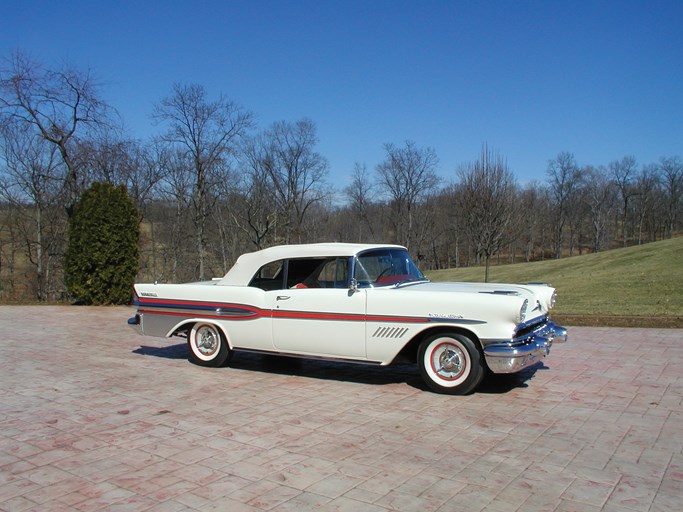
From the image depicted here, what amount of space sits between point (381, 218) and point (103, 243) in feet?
160

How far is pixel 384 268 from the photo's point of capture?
7.16 m

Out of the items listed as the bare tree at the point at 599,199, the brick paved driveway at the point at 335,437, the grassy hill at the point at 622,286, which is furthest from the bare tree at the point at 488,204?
the bare tree at the point at 599,199

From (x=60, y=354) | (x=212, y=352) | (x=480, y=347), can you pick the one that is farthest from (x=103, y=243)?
(x=480, y=347)

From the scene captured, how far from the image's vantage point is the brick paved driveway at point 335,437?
3623 millimetres

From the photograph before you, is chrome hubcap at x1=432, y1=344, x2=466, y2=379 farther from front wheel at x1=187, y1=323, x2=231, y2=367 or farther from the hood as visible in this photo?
front wheel at x1=187, y1=323, x2=231, y2=367

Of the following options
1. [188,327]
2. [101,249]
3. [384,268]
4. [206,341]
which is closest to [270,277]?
[206,341]

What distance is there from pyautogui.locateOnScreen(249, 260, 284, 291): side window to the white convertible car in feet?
0.05

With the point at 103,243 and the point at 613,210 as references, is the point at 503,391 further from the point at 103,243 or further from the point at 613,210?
the point at 613,210

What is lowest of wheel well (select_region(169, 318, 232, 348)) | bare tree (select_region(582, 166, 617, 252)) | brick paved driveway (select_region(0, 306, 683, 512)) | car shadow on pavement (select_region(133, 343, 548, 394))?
brick paved driveway (select_region(0, 306, 683, 512))

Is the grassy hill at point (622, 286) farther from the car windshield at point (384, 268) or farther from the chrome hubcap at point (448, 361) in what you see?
the chrome hubcap at point (448, 361)

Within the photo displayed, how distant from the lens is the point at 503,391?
6.30m

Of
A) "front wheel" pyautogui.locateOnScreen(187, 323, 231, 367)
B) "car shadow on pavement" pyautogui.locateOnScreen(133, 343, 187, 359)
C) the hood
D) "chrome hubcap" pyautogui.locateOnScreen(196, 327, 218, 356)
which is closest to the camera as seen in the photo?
the hood

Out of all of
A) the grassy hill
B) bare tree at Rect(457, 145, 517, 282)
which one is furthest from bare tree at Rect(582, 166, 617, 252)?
bare tree at Rect(457, 145, 517, 282)

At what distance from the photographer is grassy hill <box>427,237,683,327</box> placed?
1230 centimetres
